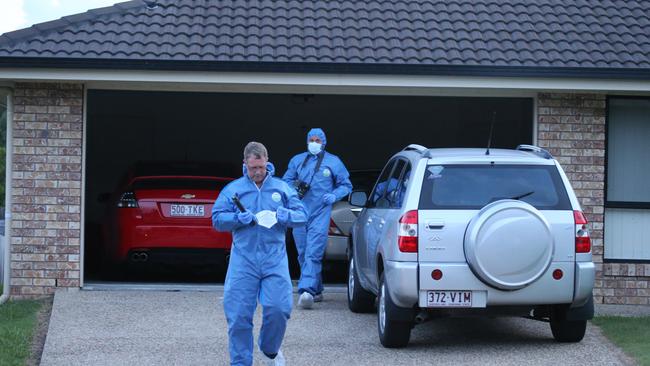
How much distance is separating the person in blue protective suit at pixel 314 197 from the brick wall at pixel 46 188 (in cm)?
253

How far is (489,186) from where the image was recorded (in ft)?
28.7

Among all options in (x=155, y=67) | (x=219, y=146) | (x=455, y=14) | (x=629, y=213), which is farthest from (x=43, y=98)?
(x=219, y=146)

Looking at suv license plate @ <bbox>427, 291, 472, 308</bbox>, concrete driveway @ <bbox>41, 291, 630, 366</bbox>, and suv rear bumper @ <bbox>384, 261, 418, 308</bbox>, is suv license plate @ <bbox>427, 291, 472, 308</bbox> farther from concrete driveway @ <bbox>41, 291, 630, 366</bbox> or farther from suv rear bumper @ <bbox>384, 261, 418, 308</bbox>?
concrete driveway @ <bbox>41, 291, 630, 366</bbox>

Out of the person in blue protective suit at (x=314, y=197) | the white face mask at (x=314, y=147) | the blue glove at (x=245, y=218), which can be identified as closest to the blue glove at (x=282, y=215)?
the blue glove at (x=245, y=218)

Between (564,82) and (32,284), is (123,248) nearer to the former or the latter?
(32,284)

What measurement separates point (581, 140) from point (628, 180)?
0.80 m

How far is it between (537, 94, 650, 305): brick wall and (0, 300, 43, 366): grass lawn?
5918 mm

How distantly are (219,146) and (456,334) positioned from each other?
11031 millimetres

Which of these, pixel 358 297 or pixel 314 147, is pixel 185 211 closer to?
pixel 314 147

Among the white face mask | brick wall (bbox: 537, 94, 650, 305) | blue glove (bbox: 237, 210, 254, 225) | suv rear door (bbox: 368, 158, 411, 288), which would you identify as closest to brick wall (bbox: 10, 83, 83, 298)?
the white face mask

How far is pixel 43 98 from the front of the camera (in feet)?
39.2

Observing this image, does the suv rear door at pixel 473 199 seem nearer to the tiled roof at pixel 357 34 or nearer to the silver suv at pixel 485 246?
the silver suv at pixel 485 246

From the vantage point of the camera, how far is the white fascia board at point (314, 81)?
11578mm

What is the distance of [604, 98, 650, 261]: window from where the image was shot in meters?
12.4
